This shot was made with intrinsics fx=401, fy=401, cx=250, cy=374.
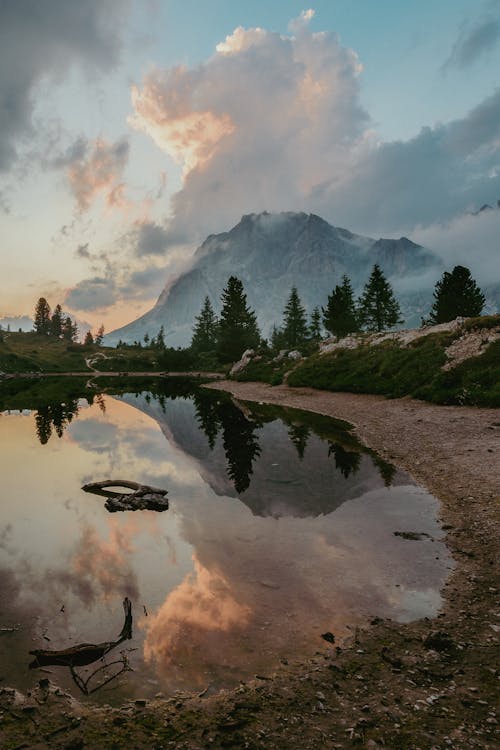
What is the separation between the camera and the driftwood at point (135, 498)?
15875mm

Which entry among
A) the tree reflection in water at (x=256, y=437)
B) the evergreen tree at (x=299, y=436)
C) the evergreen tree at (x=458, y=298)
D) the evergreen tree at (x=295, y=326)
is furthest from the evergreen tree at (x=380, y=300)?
the evergreen tree at (x=299, y=436)

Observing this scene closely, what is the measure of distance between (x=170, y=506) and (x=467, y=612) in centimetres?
1098

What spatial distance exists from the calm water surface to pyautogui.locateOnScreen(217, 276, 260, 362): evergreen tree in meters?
86.4

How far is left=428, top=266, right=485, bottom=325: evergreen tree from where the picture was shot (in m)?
90.2

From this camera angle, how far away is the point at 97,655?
7535mm

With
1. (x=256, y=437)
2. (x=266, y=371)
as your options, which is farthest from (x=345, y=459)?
(x=266, y=371)

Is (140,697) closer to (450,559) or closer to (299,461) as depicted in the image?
(450,559)

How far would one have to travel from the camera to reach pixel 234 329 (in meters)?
112

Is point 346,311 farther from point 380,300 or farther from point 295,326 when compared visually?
point 295,326

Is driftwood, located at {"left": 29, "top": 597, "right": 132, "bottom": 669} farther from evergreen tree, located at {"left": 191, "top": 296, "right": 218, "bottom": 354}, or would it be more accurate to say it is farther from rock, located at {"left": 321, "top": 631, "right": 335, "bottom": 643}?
evergreen tree, located at {"left": 191, "top": 296, "right": 218, "bottom": 354}

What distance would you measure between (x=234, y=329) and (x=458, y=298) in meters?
55.8

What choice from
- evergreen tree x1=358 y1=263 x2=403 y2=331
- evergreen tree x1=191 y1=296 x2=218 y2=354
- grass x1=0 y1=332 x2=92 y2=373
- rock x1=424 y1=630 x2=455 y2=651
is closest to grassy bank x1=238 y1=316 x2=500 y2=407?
rock x1=424 y1=630 x2=455 y2=651

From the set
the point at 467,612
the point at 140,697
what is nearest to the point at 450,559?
the point at 467,612

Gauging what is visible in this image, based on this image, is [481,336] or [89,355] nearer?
[481,336]
